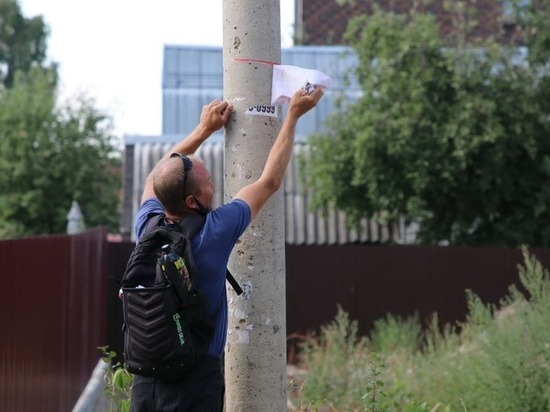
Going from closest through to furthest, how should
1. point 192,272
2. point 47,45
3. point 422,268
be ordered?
point 192,272 → point 422,268 → point 47,45

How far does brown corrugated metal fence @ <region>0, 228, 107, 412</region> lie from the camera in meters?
5.88

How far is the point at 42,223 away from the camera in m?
29.7

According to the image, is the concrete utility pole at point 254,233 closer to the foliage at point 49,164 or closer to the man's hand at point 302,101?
the man's hand at point 302,101

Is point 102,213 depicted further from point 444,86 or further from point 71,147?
point 444,86

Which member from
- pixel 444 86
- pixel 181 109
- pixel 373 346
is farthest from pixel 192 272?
pixel 181 109

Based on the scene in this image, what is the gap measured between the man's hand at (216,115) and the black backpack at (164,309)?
0.77 meters

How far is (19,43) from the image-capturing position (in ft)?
174

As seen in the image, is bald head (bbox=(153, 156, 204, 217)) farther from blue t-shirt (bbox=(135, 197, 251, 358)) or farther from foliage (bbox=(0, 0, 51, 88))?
foliage (bbox=(0, 0, 51, 88))

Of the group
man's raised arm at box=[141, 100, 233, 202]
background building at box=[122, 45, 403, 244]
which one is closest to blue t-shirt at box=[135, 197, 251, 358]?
man's raised arm at box=[141, 100, 233, 202]

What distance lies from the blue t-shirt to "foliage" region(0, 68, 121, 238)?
23.9 metres

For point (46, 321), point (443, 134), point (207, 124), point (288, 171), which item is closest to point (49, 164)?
point (288, 171)

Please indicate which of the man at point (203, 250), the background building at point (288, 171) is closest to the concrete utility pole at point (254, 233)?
the man at point (203, 250)

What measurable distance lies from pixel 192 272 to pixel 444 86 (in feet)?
46.9

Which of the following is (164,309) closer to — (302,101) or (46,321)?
(302,101)
